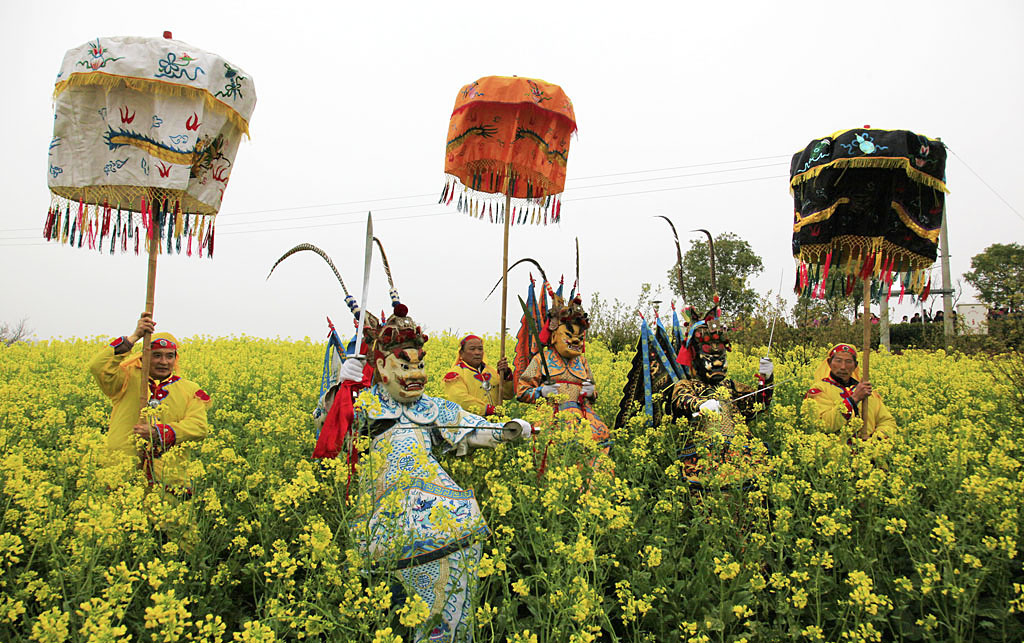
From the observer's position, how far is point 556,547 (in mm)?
2871

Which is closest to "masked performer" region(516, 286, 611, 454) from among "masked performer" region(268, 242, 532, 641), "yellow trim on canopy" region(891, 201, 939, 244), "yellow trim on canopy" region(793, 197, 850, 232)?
"masked performer" region(268, 242, 532, 641)

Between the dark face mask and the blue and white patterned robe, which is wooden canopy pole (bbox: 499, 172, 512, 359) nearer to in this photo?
the dark face mask

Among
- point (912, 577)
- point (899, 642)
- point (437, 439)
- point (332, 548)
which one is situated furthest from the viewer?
point (912, 577)

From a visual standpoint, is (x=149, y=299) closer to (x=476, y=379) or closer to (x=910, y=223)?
(x=476, y=379)

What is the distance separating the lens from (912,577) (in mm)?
4262

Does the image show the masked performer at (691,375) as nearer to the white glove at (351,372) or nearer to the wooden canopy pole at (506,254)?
the wooden canopy pole at (506,254)

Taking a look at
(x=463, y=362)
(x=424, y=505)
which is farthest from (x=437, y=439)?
(x=463, y=362)

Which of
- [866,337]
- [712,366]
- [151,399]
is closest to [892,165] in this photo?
[866,337]

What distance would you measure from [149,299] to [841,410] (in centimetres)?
581

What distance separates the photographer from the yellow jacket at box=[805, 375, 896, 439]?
5.55 m

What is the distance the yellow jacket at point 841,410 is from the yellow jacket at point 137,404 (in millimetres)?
5074

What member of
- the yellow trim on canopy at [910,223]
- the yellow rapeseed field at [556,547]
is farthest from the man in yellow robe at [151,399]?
the yellow trim on canopy at [910,223]

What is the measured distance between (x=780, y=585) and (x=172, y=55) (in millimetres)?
4977

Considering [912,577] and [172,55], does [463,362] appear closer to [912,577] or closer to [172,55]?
[172,55]
